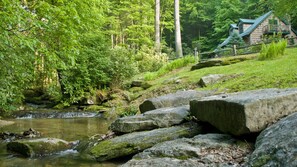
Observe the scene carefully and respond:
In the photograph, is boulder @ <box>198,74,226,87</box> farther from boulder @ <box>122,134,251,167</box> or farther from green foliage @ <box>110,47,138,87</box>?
green foliage @ <box>110,47,138,87</box>

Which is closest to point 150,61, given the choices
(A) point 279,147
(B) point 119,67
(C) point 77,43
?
(B) point 119,67

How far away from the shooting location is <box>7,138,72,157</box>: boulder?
5062 millimetres

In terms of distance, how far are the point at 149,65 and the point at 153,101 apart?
1240cm

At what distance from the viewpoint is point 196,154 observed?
3.12 m

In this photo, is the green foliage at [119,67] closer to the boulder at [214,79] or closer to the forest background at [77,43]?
the forest background at [77,43]

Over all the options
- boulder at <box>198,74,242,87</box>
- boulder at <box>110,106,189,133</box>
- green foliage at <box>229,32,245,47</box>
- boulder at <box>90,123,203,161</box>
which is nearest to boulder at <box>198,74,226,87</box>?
boulder at <box>198,74,242,87</box>

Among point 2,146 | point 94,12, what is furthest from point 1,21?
point 94,12

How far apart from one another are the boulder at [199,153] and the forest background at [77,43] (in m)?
2.49

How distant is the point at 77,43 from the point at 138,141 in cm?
300

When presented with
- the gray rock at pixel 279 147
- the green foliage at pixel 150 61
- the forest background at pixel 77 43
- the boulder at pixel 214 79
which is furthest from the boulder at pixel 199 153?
the green foliage at pixel 150 61

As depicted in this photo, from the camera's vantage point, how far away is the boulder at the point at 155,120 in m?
4.91

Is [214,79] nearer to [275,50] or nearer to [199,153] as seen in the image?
[275,50]

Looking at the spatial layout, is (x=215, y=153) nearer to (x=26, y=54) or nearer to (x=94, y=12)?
(x=26, y=54)

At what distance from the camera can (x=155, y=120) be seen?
196 inches
